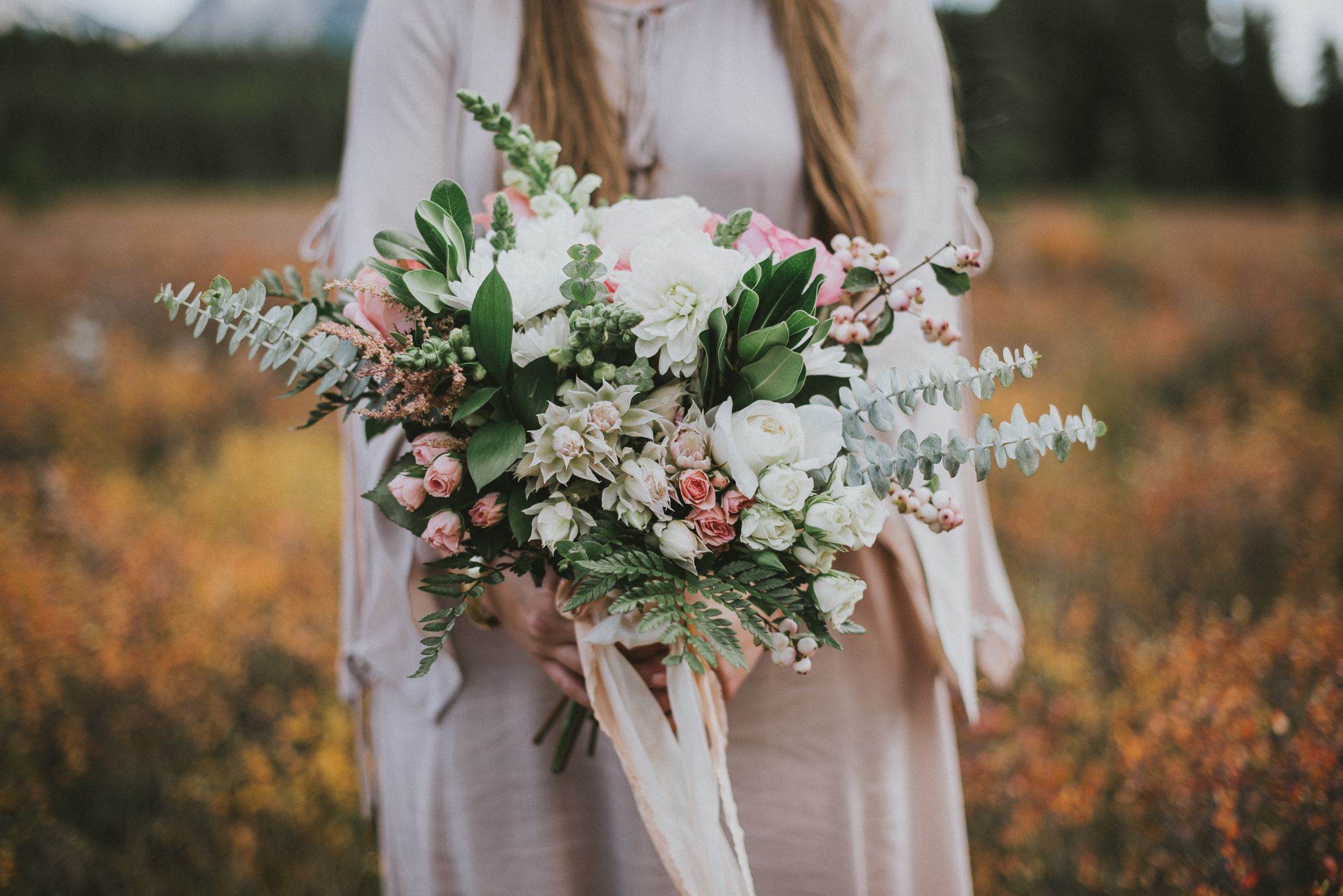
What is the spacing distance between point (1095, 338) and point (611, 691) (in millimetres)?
5036

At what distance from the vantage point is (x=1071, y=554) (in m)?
3.23

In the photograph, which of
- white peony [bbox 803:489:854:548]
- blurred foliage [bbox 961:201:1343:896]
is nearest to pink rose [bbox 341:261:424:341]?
white peony [bbox 803:489:854:548]

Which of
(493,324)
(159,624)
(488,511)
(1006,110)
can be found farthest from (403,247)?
(1006,110)

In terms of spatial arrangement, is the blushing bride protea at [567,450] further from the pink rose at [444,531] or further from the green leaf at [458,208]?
the green leaf at [458,208]

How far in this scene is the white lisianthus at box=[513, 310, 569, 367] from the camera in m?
0.75

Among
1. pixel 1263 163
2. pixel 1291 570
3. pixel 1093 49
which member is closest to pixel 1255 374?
pixel 1291 570

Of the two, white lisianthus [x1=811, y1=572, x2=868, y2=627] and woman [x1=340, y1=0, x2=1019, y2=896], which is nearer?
white lisianthus [x1=811, y1=572, x2=868, y2=627]

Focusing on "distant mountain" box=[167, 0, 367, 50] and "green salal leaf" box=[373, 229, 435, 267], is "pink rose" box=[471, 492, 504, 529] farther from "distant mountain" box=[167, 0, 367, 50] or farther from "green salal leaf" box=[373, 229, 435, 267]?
"distant mountain" box=[167, 0, 367, 50]

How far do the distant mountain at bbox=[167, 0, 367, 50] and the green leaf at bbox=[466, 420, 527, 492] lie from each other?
451 centimetres

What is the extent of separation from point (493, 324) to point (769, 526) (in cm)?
32

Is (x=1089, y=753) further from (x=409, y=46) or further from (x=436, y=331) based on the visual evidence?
(x=409, y=46)

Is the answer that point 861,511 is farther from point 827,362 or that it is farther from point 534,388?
point 534,388

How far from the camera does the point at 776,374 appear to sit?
74 cm

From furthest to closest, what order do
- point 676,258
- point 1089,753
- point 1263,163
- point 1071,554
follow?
point 1263,163, point 1071,554, point 1089,753, point 676,258
